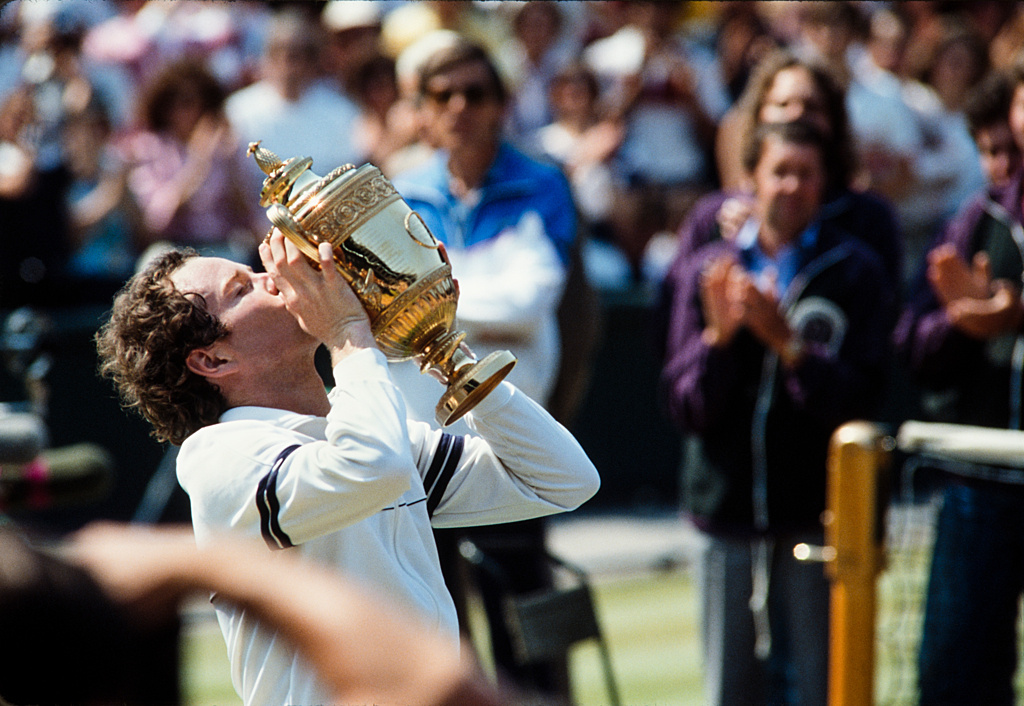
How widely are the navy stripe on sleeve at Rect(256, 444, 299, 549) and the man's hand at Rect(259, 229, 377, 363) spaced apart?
0.72 feet

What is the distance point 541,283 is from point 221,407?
156cm

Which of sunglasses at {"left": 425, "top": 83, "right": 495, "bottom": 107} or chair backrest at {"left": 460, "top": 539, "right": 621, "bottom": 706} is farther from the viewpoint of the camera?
sunglasses at {"left": 425, "top": 83, "right": 495, "bottom": 107}

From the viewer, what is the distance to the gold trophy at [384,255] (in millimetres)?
1939

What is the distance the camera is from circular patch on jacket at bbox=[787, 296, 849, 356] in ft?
11.6

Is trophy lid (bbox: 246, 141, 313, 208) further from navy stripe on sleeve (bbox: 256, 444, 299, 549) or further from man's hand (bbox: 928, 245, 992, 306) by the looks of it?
man's hand (bbox: 928, 245, 992, 306)

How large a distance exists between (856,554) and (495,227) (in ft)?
4.92

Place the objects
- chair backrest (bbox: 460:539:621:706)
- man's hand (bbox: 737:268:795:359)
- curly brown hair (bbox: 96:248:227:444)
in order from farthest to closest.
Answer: man's hand (bbox: 737:268:795:359) → chair backrest (bbox: 460:539:621:706) → curly brown hair (bbox: 96:248:227:444)

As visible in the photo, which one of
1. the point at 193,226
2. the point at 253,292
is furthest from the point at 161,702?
the point at 193,226

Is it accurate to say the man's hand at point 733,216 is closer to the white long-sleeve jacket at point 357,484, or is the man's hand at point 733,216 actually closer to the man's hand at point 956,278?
the man's hand at point 956,278

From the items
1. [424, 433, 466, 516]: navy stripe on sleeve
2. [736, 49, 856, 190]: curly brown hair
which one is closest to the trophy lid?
[424, 433, 466, 516]: navy stripe on sleeve

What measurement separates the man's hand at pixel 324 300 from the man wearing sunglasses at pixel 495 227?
4.63 ft

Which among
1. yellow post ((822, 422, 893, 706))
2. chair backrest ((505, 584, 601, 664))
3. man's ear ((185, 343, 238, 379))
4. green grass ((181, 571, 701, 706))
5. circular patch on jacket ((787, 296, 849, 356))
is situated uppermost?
man's ear ((185, 343, 238, 379))

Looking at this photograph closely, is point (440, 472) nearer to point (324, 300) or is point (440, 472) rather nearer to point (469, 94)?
point (324, 300)

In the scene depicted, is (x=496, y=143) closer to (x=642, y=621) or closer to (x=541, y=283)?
(x=541, y=283)
